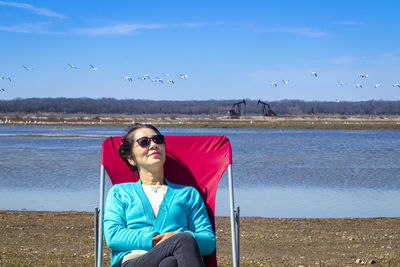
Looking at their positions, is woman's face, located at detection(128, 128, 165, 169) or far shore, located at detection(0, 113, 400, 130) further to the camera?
far shore, located at detection(0, 113, 400, 130)

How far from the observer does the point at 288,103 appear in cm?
16788

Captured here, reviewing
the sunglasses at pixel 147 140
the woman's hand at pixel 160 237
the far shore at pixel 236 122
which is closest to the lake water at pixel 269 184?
the sunglasses at pixel 147 140

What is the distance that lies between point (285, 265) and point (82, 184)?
8.80 m

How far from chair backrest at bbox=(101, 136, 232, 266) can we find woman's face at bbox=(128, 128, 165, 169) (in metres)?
0.53

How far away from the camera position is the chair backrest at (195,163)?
16.5 ft

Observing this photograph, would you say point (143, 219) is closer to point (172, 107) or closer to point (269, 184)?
point (269, 184)

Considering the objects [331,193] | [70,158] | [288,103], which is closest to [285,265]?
[331,193]

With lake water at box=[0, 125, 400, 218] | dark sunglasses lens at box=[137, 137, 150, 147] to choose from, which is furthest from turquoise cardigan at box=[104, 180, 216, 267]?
lake water at box=[0, 125, 400, 218]

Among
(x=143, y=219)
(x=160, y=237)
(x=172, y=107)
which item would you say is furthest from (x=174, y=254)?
(x=172, y=107)

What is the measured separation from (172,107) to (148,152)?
148703 mm

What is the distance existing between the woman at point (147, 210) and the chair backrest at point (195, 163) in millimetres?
457

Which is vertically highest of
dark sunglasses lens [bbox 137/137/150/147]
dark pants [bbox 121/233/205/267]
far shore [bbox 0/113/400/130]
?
dark sunglasses lens [bbox 137/137/150/147]

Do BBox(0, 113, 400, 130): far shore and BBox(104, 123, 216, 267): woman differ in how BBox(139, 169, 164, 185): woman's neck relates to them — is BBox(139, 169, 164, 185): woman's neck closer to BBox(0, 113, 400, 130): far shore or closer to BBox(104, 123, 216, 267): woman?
BBox(104, 123, 216, 267): woman

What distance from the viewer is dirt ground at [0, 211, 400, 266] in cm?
632
